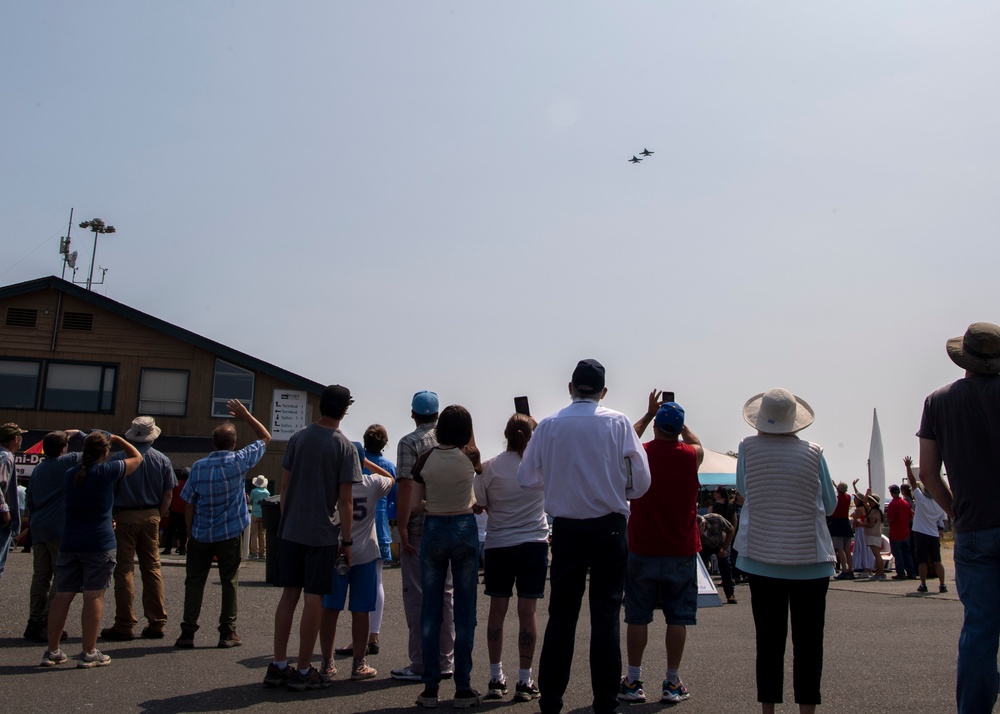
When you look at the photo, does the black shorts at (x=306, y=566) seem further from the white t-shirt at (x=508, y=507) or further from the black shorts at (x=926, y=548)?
the black shorts at (x=926, y=548)

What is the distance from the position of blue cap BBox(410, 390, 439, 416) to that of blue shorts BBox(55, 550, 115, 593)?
2650mm

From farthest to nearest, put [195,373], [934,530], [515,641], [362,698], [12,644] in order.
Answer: [195,373], [934,530], [515,641], [12,644], [362,698]

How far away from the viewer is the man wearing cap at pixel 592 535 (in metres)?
5.19

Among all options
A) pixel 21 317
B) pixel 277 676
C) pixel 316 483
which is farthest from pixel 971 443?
pixel 21 317

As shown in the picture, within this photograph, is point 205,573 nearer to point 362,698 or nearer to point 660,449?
point 362,698

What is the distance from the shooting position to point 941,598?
1347cm

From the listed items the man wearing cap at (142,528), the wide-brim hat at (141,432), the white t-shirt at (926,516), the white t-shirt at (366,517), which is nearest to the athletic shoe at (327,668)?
the white t-shirt at (366,517)

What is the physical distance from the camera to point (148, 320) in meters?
33.0

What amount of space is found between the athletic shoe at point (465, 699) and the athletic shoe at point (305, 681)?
110cm

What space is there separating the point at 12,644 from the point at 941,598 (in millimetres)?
11962

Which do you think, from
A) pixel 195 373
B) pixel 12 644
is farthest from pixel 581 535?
pixel 195 373

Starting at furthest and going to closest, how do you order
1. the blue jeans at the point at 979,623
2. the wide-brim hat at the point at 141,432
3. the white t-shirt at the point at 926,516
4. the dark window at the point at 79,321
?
1. the dark window at the point at 79,321
2. the white t-shirt at the point at 926,516
3. the wide-brim hat at the point at 141,432
4. the blue jeans at the point at 979,623

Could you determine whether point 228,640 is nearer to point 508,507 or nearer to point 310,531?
point 310,531

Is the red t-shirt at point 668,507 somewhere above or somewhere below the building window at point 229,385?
below
